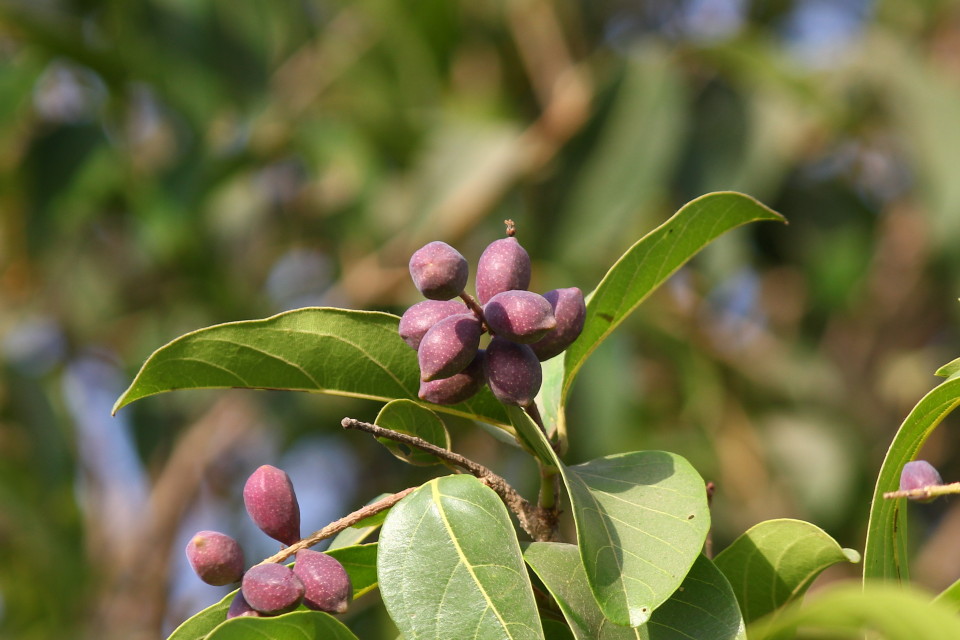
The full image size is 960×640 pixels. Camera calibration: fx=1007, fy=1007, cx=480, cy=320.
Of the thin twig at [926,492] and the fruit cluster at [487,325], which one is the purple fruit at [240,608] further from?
the thin twig at [926,492]

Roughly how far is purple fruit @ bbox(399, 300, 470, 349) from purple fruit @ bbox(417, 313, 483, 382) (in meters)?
0.03

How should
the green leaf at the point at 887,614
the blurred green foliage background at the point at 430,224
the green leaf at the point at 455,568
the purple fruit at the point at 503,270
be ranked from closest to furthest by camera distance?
the green leaf at the point at 887,614 → the green leaf at the point at 455,568 → the purple fruit at the point at 503,270 → the blurred green foliage background at the point at 430,224

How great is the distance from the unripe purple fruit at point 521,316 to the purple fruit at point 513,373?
0.01 meters

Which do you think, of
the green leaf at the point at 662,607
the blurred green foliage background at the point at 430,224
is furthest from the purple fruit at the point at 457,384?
the blurred green foliage background at the point at 430,224

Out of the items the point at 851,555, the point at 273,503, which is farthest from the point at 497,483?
the point at 851,555

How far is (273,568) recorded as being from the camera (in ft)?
2.29

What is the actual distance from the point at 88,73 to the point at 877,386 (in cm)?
308

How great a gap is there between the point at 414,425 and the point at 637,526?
0.22 metres

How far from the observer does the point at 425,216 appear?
9.77 ft

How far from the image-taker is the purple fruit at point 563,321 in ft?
2.42

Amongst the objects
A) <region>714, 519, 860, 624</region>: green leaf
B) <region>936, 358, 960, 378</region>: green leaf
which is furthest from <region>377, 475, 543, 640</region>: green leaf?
<region>936, 358, 960, 378</region>: green leaf

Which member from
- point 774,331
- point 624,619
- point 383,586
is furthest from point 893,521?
point 774,331

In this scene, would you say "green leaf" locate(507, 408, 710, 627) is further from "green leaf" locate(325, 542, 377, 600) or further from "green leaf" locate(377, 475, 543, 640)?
"green leaf" locate(325, 542, 377, 600)

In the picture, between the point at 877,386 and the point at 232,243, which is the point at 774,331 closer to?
the point at 877,386
